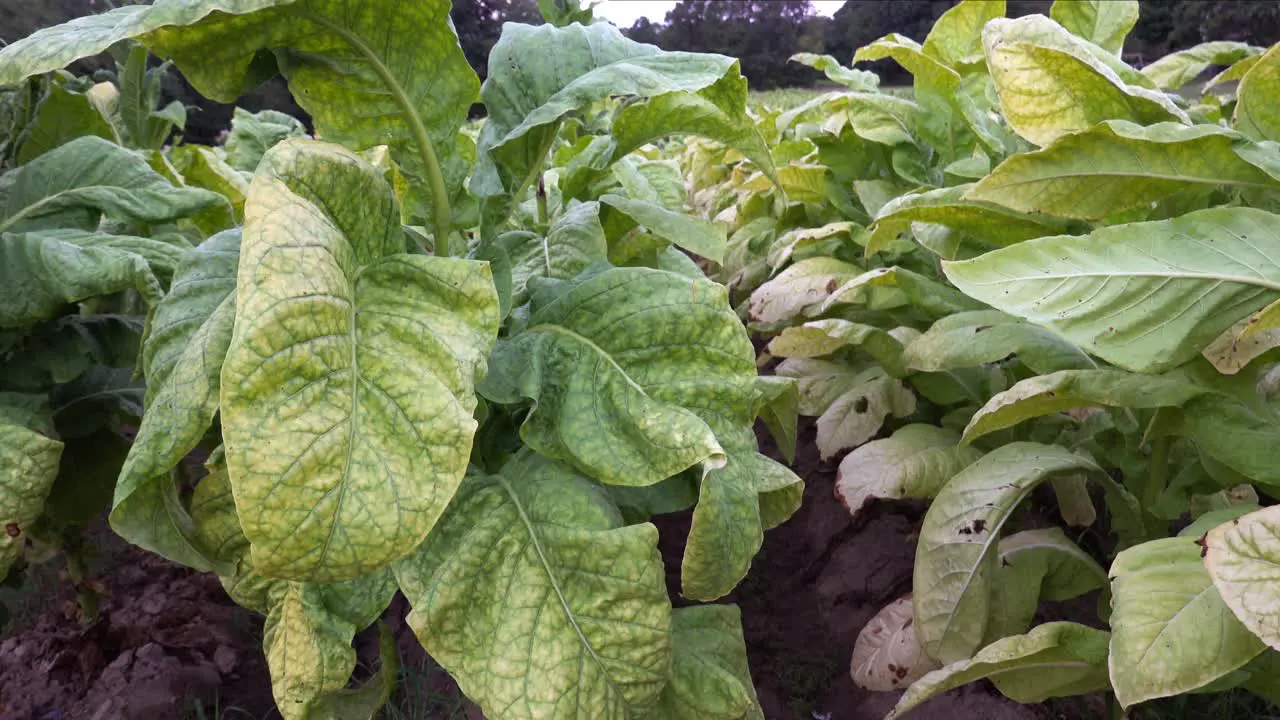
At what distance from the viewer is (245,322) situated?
875 mm

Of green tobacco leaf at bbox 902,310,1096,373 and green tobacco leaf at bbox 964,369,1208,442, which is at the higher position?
green tobacco leaf at bbox 964,369,1208,442

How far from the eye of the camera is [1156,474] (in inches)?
60.6

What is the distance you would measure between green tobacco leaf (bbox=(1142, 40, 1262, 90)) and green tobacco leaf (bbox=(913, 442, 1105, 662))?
5.83ft

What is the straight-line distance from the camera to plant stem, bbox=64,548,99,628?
73.6 inches

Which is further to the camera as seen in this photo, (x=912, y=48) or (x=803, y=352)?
(x=912, y=48)

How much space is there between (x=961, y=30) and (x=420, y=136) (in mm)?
2065

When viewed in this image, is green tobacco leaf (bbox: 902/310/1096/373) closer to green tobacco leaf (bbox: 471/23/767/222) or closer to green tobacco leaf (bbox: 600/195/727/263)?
green tobacco leaf (bbox: 600/195/727/263)

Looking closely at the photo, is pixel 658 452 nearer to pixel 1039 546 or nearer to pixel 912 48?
pixel 1039 546

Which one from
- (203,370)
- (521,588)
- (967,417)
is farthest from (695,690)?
(967,417)

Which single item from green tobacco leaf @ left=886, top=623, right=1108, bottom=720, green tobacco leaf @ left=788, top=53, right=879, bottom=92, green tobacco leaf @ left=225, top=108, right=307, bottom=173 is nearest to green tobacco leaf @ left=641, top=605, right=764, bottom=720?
green tobacco leaf @ left=886, top=623, right=1108, bottom=720

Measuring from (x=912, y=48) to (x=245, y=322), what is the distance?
1954 millimetres

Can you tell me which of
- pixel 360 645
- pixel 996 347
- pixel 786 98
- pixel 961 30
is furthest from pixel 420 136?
pixel 786 98

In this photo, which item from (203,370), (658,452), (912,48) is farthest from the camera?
(912,48)

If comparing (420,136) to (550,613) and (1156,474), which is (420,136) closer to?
(550,613)
